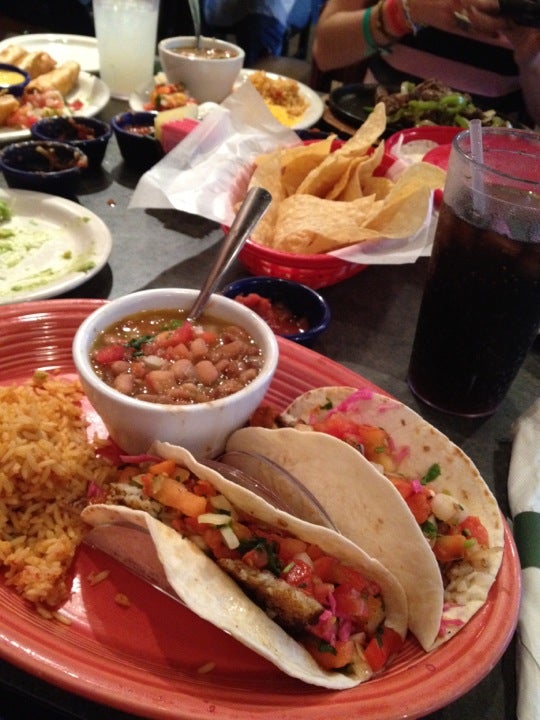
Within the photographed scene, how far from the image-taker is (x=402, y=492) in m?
1.35

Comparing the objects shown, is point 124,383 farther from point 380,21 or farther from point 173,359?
point 380,21

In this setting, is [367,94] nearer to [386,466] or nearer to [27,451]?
[386,466]

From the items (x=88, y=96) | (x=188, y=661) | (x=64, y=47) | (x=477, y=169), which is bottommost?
(x=188, y=661)

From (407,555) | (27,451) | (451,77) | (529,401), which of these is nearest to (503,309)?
(529,401)

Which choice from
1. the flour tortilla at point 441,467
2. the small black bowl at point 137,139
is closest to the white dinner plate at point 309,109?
the small black bowl at point 137,139

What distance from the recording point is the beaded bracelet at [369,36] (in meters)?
4.25

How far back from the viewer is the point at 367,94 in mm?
3770

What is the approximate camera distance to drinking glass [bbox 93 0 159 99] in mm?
3553

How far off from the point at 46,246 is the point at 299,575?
1632 mm

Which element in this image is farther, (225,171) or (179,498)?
(225,171)

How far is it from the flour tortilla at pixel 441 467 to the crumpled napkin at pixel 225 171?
27.1 inches

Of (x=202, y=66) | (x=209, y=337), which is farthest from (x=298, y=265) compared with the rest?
(x=202, y=66)

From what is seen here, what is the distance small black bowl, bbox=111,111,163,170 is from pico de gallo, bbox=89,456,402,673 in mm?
1958

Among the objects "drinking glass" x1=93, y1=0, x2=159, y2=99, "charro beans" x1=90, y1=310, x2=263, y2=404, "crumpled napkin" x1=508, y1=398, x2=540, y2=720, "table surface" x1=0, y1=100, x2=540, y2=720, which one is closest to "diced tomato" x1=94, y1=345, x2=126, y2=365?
"charro beans" x1=90, y1=310, x2=263, y2=404
